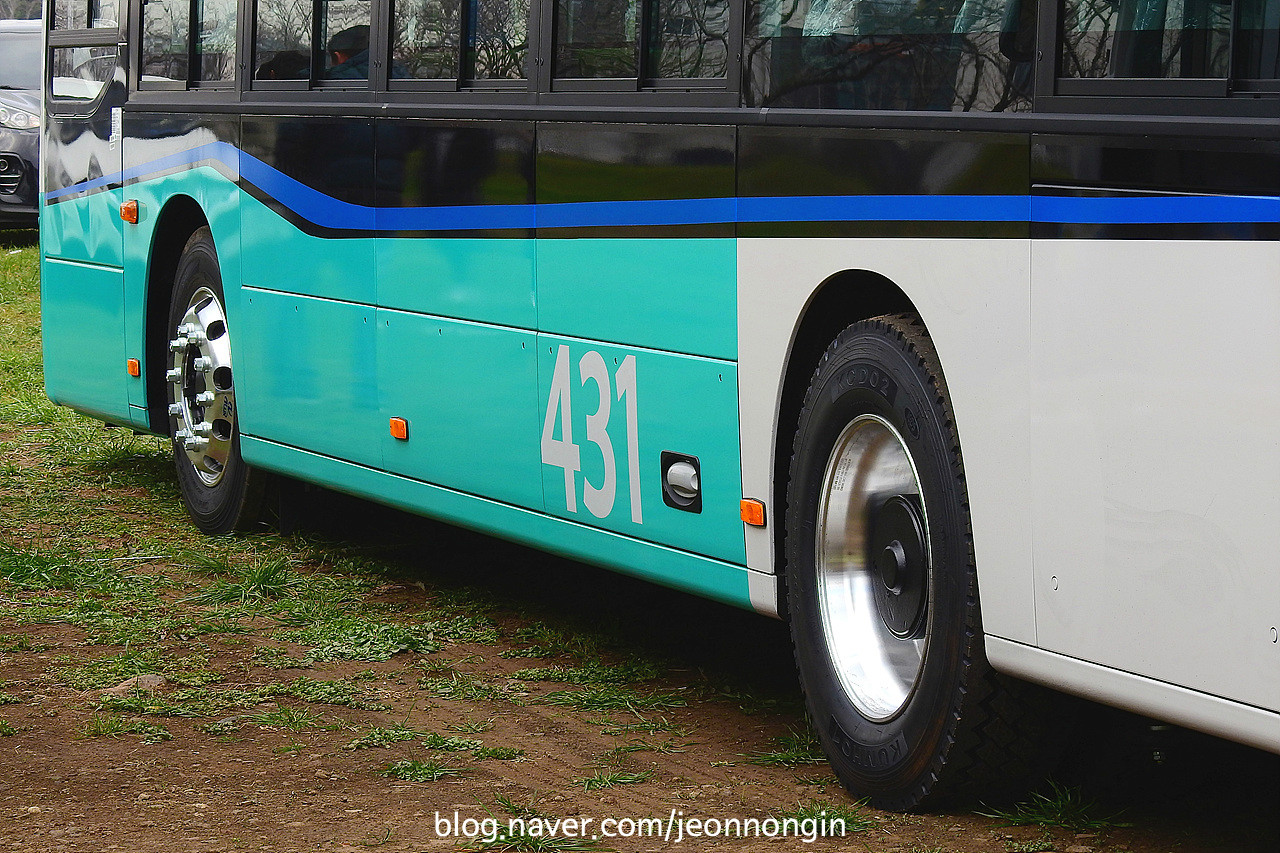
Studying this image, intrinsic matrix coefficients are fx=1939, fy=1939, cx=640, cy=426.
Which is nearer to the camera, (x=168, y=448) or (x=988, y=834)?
(x=988, y=834)

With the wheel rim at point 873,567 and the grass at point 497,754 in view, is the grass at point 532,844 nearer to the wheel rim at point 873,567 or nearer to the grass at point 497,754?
the grass at point 497,754

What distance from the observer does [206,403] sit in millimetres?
7867

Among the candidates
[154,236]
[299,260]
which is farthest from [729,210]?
[154,236]

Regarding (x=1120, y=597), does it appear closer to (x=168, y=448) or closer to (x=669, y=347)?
(x=669, y=347)

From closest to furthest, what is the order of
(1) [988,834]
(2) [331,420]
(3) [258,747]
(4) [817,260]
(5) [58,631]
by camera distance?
(1) [988,834] → (4) [817,260] → (3) [258,747] → (5) [58,631] → (2) [331,420]

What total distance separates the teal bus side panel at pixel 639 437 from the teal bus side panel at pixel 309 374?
1.16m

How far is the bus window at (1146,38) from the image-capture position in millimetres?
3514

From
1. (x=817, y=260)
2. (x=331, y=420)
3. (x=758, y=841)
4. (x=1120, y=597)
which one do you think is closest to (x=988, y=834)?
(x=758, y=841)

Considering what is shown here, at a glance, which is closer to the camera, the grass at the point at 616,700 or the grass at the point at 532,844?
the grass at the point at 532,844

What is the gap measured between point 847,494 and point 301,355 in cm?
298

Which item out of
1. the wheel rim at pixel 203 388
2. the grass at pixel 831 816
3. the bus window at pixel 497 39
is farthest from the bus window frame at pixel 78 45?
the grass at pixel 831 816

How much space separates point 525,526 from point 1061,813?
2.15m

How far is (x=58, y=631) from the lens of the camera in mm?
6406

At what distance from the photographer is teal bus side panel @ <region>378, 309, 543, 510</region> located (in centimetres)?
579
